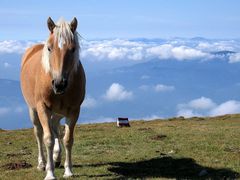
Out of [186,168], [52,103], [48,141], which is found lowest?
[186,168]

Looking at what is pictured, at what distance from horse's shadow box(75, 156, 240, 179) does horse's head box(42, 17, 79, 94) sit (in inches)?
173

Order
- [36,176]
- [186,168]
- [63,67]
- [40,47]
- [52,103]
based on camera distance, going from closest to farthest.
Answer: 1. [63,67]
2. [52,103]
3. [36,176]
4. [186,168]
5. [40,47]

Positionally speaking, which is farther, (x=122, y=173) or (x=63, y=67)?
(x=122, y=173)

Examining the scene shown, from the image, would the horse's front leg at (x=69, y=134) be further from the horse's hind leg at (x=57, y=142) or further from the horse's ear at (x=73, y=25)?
the horse's ear at (x=73, y=25)

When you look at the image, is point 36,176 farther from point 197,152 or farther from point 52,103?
point 197,152

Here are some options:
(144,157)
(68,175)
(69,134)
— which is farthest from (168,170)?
(69,134)

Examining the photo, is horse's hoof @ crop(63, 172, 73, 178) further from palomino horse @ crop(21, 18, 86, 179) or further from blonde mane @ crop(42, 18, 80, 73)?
blonde mane @ crop(42, 18, 80, 73)

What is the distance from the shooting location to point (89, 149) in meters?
22.4

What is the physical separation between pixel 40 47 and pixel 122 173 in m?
6.43

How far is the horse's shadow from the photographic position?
49.9 feet

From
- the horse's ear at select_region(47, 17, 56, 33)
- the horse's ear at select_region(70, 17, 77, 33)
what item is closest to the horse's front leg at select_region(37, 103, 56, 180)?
the horse's ear at select_region(47, 17, 56, 33)

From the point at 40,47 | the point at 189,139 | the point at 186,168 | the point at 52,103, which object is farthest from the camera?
the point at 189,139

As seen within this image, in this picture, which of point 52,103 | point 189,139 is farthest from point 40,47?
point 189,139

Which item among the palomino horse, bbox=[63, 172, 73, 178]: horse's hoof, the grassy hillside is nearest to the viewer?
the palomino horse
